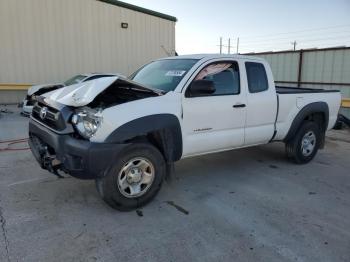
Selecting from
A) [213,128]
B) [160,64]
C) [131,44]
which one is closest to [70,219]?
[213,128]

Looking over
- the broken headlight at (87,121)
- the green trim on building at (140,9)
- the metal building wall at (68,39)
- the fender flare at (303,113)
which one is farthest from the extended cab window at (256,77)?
the green trim on building at (140,9)

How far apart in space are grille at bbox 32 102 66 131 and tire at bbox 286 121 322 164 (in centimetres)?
396

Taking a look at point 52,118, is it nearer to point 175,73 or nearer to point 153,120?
point 153,120

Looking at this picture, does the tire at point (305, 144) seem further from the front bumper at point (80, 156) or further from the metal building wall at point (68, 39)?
the metal building wall at point (68, 39)

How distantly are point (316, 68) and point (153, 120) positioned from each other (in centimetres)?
989

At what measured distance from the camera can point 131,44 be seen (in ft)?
49.8

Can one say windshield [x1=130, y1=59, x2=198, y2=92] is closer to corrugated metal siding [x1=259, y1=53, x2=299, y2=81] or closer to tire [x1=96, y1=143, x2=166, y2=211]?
tire [x1=96, y1=143, x2=166, y2=211]

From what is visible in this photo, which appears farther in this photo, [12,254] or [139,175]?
[139,175]

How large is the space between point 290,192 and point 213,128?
4.63 ft

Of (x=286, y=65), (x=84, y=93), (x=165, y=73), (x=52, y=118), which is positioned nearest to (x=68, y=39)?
(x=286, y=65)

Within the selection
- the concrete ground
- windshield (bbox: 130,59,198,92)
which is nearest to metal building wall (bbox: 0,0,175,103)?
the concrete ground

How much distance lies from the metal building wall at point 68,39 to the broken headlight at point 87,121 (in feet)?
34.7

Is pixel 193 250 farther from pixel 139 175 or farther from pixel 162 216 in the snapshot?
pixel 139 175

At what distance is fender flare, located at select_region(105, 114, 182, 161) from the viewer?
3277 mm
